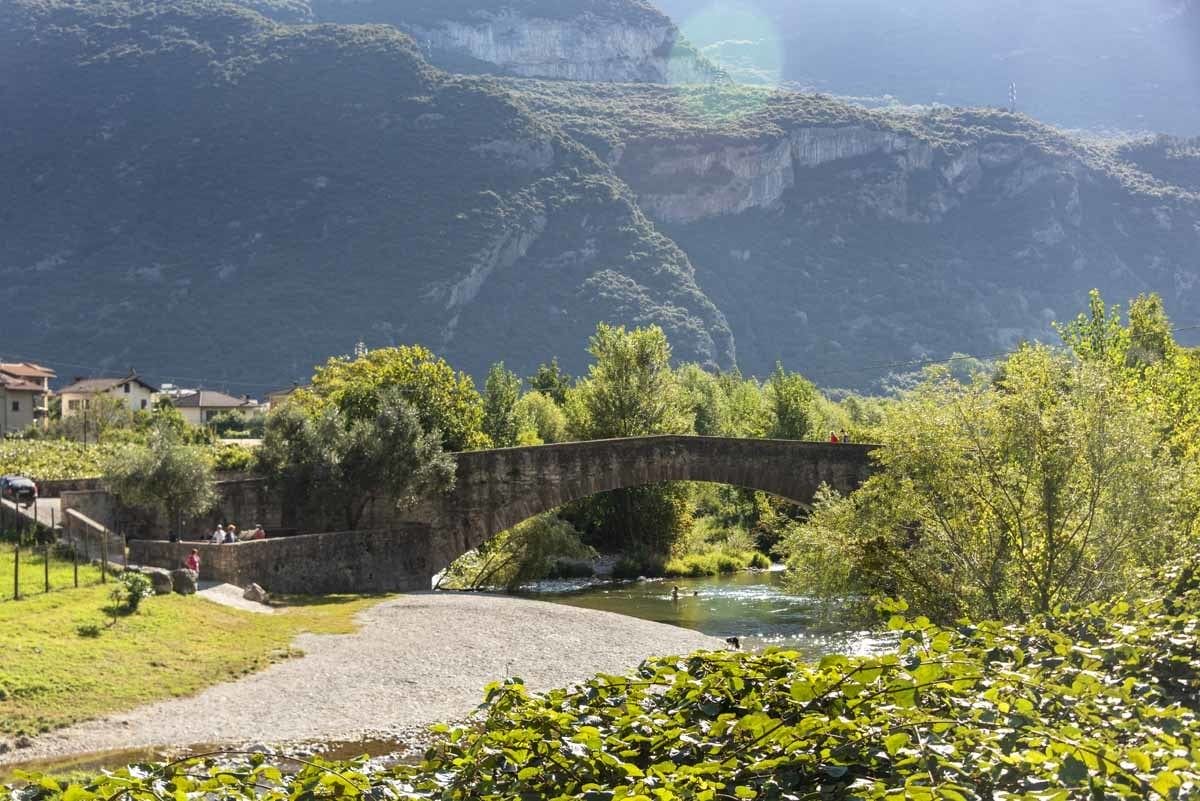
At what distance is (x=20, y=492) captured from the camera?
37844mm

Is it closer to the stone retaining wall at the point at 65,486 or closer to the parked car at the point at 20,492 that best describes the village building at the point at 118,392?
the stone retaining wall at the point at 65,486

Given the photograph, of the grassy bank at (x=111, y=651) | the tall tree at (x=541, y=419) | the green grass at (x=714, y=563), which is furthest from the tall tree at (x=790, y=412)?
the grassy bank at (x=111, y=651)

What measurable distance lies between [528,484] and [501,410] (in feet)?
88.4

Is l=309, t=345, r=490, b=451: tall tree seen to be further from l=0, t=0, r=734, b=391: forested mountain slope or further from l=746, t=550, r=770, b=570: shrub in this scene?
l=0, t=0, r=734, b=391: forested mountain slope

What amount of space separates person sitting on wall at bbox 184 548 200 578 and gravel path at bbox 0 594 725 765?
4769mm

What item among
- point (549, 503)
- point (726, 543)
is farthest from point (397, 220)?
point (549, 503)

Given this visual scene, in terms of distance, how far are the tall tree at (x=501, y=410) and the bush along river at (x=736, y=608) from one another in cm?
1872

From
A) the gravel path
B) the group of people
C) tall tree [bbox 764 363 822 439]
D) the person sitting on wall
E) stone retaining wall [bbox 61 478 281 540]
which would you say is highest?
tall tree [bbox 764 363 822 439]

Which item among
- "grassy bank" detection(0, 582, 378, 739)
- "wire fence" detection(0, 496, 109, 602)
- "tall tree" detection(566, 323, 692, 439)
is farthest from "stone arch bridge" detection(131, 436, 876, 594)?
"tall tree" detection(566, 323, 692, 439)

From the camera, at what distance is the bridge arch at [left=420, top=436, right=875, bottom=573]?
3962cm

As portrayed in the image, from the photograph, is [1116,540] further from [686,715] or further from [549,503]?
[549,503]

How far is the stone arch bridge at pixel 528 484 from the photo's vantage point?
37969 mm

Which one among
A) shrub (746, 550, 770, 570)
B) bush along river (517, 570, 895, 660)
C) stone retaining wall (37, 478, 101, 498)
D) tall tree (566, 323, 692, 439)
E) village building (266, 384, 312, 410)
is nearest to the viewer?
bush along river (517, 570, 895, 660)

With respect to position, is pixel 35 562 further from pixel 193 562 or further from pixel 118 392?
pixel 118 392
